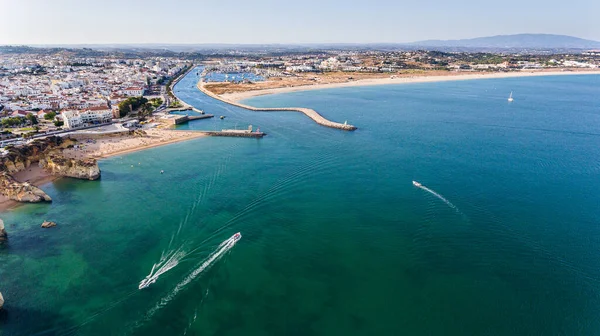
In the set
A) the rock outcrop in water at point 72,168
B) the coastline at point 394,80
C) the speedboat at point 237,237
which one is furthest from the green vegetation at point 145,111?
the speedboat at point 237,237

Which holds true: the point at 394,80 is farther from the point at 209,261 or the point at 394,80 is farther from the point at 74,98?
the point at 209,261

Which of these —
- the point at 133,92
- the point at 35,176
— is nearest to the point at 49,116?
the point at 35,176

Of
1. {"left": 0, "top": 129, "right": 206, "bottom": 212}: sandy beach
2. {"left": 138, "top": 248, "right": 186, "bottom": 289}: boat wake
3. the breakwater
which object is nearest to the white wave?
{"left": 138, "top": 248, "right": 186, "bottom": 289}: boat wake

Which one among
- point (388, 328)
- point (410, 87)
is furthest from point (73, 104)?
point (410, 87)

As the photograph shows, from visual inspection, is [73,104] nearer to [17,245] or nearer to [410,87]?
[17,245]

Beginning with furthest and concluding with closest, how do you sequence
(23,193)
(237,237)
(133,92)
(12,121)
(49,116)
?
(133,92) → (49,116) → (12,121) → (23,193) → (237,237)

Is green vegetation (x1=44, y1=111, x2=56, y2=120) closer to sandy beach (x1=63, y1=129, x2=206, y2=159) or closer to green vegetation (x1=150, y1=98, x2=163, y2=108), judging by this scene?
sandy beach (x1=63, y1=129, x2=206, y2=159)
